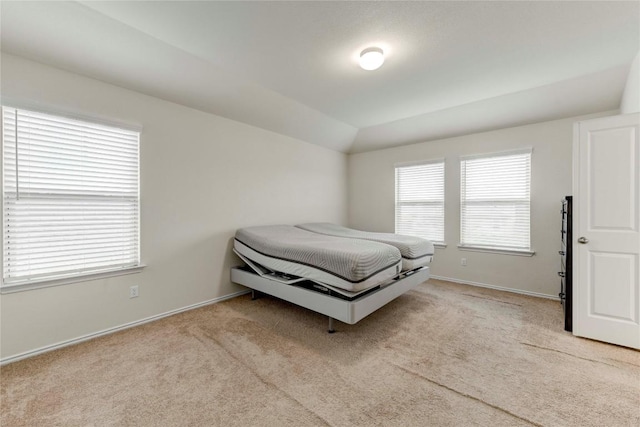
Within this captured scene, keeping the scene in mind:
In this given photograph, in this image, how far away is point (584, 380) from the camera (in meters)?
1.74

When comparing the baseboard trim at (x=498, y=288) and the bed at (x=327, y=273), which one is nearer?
the bed at (x=327, y=273)

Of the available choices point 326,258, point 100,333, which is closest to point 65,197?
point 100,333

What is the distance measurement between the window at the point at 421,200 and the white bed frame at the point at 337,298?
132cm

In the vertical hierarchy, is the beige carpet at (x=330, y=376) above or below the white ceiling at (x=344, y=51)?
below

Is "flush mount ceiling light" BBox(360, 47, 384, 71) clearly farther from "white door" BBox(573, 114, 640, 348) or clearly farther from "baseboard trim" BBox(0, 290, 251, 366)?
"baseboard trim" BBox(0, 290, 251, 366)

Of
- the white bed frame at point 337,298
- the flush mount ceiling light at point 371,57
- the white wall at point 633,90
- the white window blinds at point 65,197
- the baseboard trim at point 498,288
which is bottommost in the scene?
the baseboard trim at point 498,288

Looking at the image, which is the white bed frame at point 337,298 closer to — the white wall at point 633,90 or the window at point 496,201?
the window at point 496,201

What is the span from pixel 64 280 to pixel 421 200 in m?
4.58

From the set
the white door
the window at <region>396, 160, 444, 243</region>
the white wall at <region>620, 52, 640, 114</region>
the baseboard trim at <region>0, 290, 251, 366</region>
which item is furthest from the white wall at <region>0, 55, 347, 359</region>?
the white wall at <region>620, 52, 640, 114</region>

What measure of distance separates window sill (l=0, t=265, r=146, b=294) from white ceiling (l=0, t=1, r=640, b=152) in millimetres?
1775

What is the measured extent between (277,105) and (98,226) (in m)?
2.34

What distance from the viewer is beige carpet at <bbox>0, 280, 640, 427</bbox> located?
146 cm

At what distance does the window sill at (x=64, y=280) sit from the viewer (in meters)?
1.99

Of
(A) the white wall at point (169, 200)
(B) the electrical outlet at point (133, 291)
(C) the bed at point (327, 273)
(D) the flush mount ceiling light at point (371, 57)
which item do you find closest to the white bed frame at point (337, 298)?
(C) the bed at point (327, 273)
